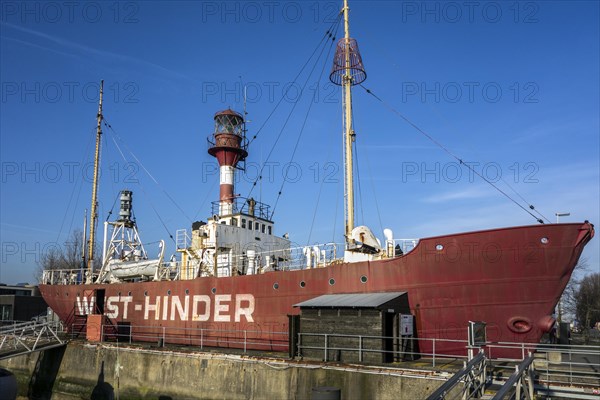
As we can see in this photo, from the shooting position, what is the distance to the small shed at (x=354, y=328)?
16422 mm

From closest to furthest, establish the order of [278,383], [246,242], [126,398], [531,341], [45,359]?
[531,341], [278,383], [126,398], [45,359], [246,242]

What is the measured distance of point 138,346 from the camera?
73.6ft

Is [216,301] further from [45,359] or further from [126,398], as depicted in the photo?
[45,359]

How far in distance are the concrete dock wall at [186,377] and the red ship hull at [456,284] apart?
2499 mm

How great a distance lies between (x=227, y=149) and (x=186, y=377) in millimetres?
17014

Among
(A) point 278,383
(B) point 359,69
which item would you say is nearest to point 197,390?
(A) point 278,383

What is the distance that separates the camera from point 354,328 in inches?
665

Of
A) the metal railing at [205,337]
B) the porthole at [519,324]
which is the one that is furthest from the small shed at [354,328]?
the porthole at [519,324]

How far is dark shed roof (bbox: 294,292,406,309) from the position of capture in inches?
652

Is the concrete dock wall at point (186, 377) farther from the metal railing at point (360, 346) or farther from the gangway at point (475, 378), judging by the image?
the gangway at point (475, 378)

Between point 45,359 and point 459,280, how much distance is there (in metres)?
21.3

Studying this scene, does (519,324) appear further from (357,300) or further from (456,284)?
→ (357,300)

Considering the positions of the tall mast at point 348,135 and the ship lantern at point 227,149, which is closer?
the tall mast at point 348,135

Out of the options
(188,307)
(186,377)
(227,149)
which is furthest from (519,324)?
(227,149)
